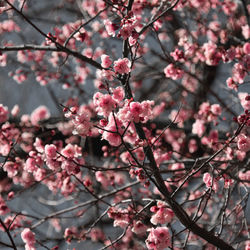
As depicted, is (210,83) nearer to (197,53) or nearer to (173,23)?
(173,23)

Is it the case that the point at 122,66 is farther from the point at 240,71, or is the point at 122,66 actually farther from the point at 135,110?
the point at 240,71

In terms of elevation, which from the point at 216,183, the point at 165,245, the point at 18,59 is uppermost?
the point at 18,59

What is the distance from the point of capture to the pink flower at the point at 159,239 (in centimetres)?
265

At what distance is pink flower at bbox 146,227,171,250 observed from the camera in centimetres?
265

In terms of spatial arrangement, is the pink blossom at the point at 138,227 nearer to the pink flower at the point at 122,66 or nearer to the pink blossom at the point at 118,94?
the pink blossom at the point at 118,94

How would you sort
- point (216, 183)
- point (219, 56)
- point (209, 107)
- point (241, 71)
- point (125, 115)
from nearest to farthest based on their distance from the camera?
point (125, 115)
point (216, 183)
point (241, 71)
point (219, 56)
point (209, 107)

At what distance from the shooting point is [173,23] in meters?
6.74

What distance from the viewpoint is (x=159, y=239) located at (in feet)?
8.69

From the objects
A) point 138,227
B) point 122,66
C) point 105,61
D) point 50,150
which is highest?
point 105,61

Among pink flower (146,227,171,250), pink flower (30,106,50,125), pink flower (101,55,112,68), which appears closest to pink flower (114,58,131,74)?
pink flower (101,55,112,68)

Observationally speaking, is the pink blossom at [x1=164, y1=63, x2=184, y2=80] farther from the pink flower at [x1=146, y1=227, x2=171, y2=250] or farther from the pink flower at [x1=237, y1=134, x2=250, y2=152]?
the pink flower at [x1=146, y1=227, x2=171, y2=250]

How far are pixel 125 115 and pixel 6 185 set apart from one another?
361 cm

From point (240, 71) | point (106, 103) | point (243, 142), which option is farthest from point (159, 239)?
point (240, 71)

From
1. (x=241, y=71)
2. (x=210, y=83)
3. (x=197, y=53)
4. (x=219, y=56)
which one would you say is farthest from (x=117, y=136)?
(x=210, y=83)
